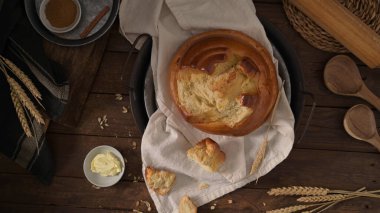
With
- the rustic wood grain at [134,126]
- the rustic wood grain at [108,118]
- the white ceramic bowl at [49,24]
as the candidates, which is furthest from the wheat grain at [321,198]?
the white ceramic bowl at [49,24]

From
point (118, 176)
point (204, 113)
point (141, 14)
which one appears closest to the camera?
point (204, 113)

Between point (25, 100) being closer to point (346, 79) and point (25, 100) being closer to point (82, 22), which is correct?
point (82, 22)

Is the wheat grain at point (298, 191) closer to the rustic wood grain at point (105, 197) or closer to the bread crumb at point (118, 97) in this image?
the rustic wood grain at point (105, 197)

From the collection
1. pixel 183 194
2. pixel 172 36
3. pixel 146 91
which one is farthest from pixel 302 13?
pixel 183 194

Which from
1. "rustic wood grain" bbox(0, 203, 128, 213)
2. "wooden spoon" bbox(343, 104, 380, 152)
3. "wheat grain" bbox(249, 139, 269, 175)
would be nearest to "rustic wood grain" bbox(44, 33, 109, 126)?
"rustic wood grain" bbox(0, 203, 128, 213)

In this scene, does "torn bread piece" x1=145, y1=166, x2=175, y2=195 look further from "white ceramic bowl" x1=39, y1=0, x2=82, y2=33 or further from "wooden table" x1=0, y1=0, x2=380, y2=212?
"white ceramic bowl" x1=39, y1=0, x2=82, y2=33

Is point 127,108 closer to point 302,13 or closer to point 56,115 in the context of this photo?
point 56,115
